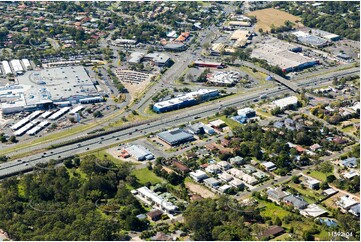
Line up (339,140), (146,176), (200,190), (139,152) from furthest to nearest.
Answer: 1. (339,140)
2. (139,152)
3. (146,176)
4. (200,190)

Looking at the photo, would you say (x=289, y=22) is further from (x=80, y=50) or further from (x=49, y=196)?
(x=49, y=196)

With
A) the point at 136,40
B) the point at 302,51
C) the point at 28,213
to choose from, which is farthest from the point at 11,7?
the point at 28,213

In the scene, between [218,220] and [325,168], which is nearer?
[218,220]

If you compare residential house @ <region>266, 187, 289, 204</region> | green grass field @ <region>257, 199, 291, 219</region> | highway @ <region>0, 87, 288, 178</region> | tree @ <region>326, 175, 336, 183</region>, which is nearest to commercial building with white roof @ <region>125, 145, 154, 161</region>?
highway @ <region>0, 87, 288, 178</region>

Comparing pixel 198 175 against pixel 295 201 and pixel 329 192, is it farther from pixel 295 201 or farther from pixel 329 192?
pixel 329 192

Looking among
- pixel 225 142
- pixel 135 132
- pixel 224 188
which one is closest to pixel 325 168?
pixel 224 188

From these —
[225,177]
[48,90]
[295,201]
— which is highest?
[295,201]
